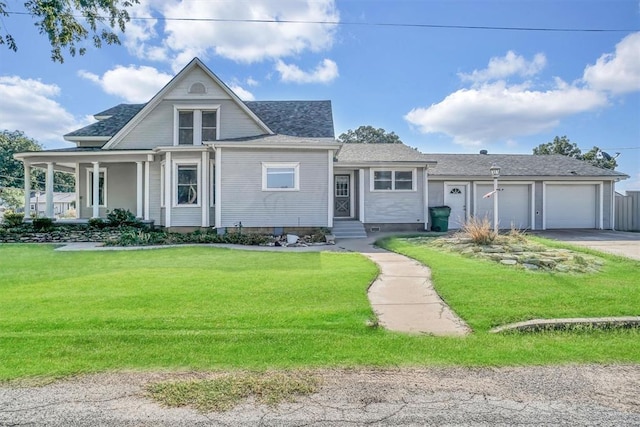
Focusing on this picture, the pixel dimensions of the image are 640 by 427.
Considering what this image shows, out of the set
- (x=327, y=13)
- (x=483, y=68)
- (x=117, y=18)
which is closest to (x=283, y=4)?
(x=327, y=13)

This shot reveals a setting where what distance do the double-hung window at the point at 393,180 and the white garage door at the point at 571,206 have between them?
7.93 meters

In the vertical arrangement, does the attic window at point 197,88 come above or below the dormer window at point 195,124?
above

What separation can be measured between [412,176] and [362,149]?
3792 mm

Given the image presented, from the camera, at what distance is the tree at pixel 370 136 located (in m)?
56.6

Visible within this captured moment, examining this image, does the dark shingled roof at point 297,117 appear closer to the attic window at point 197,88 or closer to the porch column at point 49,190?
the attic window at point 197,88

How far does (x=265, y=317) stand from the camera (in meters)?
5.13

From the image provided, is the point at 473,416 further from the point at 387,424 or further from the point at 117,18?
the point at 117,18

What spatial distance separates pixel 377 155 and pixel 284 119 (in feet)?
16.3

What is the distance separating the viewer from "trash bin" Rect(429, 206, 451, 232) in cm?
1759

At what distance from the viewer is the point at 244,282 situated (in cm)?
708

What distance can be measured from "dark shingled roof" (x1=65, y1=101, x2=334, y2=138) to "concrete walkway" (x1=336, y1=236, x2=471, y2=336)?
31.9 feet

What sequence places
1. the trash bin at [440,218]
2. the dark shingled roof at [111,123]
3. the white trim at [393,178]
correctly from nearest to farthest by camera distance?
the white trim at [393,178] < the trash bin at [440,218] < the dark shingled roof at [111,123]

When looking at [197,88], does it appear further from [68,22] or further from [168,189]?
[68,22]

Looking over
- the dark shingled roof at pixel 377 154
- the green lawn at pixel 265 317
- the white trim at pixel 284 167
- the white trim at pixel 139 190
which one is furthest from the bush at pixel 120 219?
the dark shingled roof at pixel 377 154
